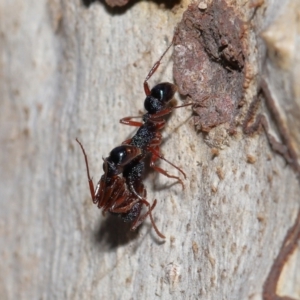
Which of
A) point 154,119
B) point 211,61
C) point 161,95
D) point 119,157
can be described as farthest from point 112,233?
point 211,61

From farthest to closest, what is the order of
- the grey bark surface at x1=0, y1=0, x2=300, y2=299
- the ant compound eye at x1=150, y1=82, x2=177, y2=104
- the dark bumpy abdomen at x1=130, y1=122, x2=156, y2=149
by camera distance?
1. the dark bumpy abdomen at x1=130, y1=122, x2=156, y2=149
2. the ant compound eye at x1=150, y1=82, x2=177, y2=104
3. the grey bark surface at x1=0, y1=0, x2=300, y2=299

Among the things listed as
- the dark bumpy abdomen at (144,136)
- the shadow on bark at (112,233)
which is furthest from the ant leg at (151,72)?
the shadow on bark at (112,233)

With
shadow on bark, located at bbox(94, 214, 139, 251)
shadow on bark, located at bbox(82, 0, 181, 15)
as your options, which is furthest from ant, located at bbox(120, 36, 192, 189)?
shadow on bark, located at bbox(94, 214, 139, 251)

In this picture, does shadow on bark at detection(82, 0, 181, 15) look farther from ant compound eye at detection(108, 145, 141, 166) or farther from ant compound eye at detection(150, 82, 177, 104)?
ant compound eye at detection(108, 145, 141, 166)

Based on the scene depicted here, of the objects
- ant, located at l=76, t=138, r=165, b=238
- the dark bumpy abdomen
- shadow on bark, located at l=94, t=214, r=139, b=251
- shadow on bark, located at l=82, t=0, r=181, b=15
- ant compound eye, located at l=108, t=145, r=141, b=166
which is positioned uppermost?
shadow on bark, located at l=82, t=0, r=181, b=15

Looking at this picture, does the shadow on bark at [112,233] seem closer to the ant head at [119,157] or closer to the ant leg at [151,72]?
the ant head at [119,157]

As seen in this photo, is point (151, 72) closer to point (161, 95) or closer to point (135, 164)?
point (161, 95)
